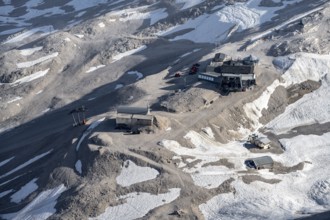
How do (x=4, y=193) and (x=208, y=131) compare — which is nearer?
(x=4, y=193)

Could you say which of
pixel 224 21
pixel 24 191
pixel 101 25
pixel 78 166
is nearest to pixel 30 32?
pixel 101 25

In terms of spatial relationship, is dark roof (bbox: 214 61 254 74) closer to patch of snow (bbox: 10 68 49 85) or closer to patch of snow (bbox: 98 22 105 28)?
patch of snow (bbox: 10 68 49 85)

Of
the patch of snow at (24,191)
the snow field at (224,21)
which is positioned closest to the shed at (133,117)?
the patch of snow at (24,191)

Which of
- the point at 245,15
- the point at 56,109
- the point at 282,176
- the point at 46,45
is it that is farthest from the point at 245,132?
the point at 46,45

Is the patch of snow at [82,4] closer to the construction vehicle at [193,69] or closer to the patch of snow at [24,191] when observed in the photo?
the construction vehicle at [193,69]

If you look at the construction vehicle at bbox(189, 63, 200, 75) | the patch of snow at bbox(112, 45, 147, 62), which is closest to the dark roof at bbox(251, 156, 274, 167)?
the construction vehicle at bbox(189, 63, 200, 75)

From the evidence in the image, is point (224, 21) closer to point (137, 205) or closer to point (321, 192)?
point (321, 192)
